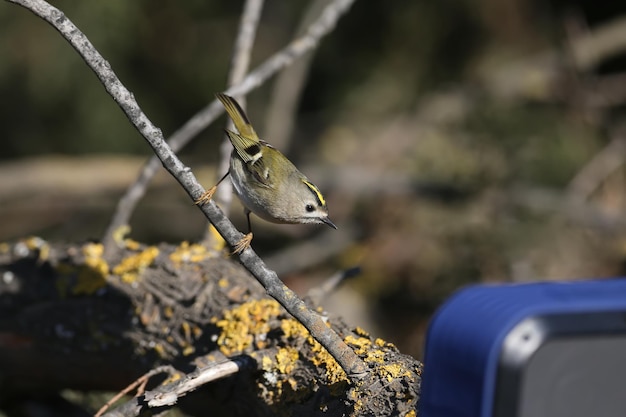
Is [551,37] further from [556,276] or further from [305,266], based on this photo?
[305,266]

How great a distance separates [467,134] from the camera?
4.63m

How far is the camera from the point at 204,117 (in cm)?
230

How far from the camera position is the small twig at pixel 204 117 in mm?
2256

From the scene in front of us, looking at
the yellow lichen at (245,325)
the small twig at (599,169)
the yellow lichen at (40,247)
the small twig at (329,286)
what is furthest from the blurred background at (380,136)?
the yellow lichen at (245,325)

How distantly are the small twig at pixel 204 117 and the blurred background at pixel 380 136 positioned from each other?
1.62m

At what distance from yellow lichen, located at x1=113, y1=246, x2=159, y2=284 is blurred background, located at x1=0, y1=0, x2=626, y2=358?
2037 mm

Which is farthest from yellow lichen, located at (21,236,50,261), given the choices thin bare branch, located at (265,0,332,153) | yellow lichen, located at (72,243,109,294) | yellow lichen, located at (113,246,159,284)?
thin bare branch, located at (265,0,332,153)

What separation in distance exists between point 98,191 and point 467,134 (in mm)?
1995

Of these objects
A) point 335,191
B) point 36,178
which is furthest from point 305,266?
point 36,178

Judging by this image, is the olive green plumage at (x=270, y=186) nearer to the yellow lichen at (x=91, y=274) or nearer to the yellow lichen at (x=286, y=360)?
the yellow lichen at (x=91, y=274)

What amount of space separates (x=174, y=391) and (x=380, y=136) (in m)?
3.48

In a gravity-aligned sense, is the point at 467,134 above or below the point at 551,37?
below

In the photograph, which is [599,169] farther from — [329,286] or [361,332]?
[361,332]

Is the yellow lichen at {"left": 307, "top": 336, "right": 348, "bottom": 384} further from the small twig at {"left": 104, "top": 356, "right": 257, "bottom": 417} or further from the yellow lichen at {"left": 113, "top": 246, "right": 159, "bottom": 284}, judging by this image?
the yellow lichen at {"left": 113, "top": 246, "right": 159, "bottom": 284}
